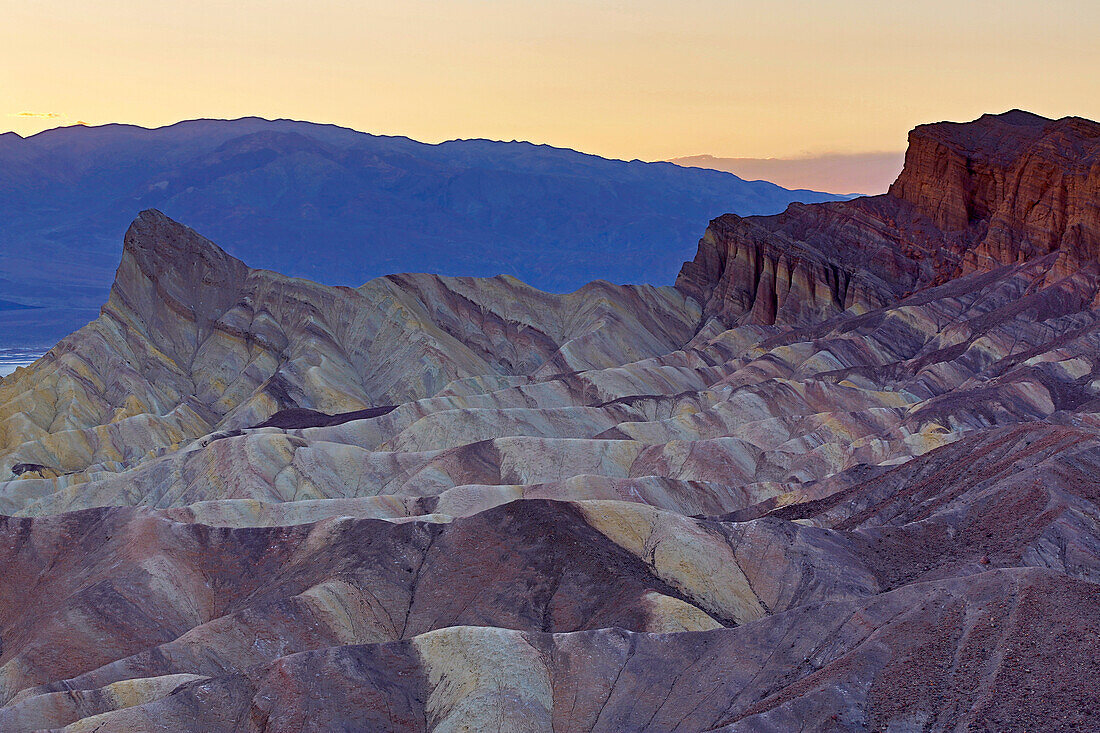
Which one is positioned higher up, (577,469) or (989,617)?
(989,617)

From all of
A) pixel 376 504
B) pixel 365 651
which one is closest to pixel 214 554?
pixel 376 504

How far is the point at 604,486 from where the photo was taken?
5872 centimetres

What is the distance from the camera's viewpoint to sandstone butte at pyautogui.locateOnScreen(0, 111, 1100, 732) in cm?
3198

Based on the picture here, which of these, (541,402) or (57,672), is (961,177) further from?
(57,672)

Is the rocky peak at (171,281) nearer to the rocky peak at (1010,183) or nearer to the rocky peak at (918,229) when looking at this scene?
the rocky peak at (918,229)

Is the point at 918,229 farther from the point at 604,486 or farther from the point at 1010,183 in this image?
the point at 604,486

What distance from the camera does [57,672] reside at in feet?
137

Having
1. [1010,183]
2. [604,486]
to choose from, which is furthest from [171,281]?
[1010,183]

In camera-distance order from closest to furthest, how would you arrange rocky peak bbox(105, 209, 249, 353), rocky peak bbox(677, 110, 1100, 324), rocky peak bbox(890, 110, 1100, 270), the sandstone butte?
the sandstone butte, rocky peak bbox(890, 110, 1100, 270), rocky peak bbox(105, 209, 249, 353), rocky peak bbox(677, 110, 1100, 324)

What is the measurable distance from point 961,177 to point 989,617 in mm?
91226

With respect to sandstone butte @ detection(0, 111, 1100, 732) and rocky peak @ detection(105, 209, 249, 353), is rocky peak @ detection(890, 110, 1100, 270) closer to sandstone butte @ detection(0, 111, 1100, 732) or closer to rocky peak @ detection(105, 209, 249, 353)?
sandstone butte @ detection(0, 111, 1100, 732)

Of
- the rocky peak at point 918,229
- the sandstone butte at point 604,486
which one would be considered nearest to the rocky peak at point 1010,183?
Result: the rocky peak at point 918,229

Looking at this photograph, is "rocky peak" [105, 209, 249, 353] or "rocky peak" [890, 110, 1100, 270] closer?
"rocky peak" [890, 110, 1100, 270]

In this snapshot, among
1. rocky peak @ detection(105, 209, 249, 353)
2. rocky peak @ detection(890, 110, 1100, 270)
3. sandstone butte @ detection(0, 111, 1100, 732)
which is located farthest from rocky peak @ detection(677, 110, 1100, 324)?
rocky peak @ detection(105, 209, 249, 353)
